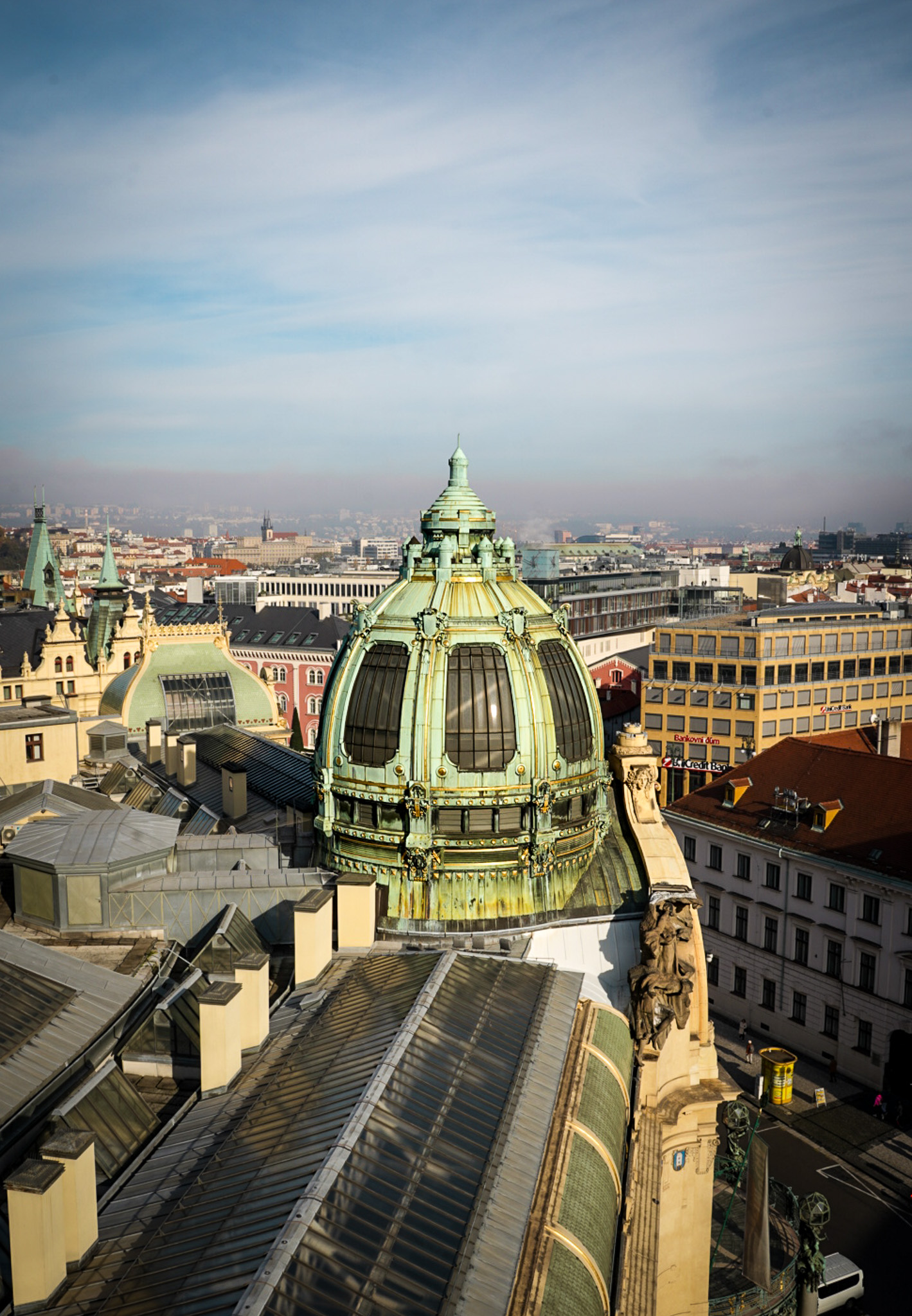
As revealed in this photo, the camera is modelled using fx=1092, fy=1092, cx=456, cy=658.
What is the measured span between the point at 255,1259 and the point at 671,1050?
16.3 m

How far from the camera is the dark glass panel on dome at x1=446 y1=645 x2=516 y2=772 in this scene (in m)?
31.2

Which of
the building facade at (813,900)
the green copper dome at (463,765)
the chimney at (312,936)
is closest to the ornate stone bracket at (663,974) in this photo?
the green copper dome at (463,765)

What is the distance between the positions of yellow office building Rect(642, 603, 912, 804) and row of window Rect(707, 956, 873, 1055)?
28.5m

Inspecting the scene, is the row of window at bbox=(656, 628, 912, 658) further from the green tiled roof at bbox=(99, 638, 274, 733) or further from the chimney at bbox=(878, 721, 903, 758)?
the green tiled roof at bbox=(99, 638, 274, 733)

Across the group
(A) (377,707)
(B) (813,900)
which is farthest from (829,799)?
(A) (377,707)

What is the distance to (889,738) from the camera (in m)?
73.8

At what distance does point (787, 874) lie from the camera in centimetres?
5806

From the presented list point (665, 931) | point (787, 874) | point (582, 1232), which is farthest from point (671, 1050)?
point (787, 874)

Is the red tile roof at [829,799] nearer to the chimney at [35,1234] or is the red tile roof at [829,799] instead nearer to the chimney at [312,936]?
the chimney at [312,936]

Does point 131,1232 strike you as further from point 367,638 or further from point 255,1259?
point 367,638

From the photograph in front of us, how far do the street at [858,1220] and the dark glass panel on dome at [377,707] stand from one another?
26.8 meters

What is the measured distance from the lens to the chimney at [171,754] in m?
54.8

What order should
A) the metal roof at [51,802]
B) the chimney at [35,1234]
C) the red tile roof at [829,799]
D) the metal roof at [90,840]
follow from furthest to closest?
the red tile roof at [829,799]
the metal roof at [51,802]
the metal roof at [90,840]
the chimney at [35,1234]

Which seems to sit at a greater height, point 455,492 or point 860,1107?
point 455,492
